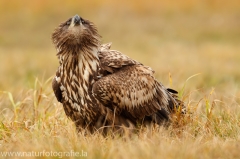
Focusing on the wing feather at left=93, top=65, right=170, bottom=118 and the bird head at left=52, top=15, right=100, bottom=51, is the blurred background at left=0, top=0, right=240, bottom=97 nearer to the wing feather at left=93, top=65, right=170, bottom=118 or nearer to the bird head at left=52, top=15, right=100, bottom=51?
the wing feather at left=93, top=65, right=170, bottom=118

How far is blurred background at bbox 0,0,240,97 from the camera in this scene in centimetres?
1496

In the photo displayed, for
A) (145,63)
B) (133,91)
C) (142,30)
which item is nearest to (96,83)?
(133,91)

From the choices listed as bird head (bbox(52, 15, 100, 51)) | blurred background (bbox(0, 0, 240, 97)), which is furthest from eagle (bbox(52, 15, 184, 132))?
blurred background (bbox(0, 0, 240, 97))

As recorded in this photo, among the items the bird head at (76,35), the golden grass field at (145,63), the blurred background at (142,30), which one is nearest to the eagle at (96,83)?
the bird head at (76,35)

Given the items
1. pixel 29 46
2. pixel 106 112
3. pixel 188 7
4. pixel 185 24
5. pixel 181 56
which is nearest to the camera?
pixel 106 112

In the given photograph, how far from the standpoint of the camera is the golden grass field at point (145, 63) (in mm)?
4742

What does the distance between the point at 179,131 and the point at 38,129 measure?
1380 mm

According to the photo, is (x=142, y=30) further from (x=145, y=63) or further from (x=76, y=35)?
(x=76, y=35)

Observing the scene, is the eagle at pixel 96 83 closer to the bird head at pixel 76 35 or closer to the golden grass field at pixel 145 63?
the bird head at pixel 76 35

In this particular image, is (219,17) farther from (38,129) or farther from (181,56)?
(38,129)

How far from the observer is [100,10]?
23.4 metres

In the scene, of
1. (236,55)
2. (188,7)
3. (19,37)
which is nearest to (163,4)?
(188,7)

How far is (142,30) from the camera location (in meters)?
21.8

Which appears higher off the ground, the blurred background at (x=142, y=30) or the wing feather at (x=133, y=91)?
the blurred background at (x=142, y=30)
